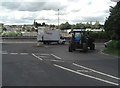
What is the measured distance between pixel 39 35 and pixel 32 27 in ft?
274

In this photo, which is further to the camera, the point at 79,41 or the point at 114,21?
the point at 79,41

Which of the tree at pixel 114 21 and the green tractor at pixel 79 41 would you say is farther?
the green tractor at pixel 79 41

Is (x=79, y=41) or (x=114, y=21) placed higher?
(x=114, y=21)

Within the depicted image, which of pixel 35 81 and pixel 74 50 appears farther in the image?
pixel 74 50

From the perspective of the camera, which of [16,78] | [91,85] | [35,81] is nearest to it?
[91,85]

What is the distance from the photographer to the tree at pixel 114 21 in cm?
3869

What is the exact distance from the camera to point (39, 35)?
218 ft

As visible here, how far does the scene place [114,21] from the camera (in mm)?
38938

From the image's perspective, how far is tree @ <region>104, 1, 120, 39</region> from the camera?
3869 cm

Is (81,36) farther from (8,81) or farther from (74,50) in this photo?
(8,81)

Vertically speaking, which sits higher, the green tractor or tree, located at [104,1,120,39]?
tree, located at [104,1,120,39]

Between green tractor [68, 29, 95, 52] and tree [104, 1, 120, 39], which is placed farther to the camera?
green tractor [68, 29, 95, 52]

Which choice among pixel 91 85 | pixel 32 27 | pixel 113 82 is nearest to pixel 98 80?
pixel 113 82

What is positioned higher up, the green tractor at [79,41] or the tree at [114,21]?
the tree at [114,21]
